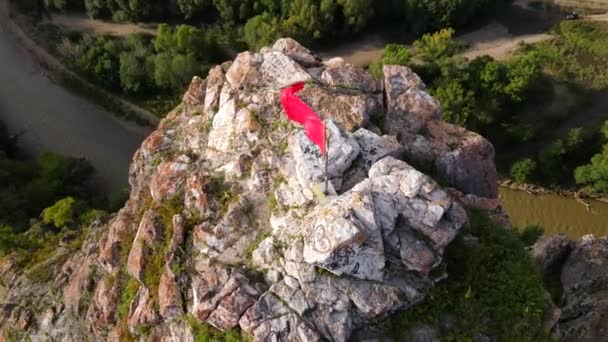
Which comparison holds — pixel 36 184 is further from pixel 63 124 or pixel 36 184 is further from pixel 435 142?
pixel 435 142

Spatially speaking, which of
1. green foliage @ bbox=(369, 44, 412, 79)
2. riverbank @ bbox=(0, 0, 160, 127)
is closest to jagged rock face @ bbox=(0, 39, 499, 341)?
green foliage @ bbox=(369, 44, 412, 79)

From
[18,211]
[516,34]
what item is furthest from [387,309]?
[516,34]

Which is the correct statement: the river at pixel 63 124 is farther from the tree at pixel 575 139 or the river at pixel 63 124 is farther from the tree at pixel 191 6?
the tree at pixel 575 139

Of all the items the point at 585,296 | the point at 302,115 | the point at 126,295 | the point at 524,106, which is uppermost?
the point at 302,115

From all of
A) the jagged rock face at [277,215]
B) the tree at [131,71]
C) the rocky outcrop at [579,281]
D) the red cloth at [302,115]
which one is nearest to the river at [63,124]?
the tree at [131,71]

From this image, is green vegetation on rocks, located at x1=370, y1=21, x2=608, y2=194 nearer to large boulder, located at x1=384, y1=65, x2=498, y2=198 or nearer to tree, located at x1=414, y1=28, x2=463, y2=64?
tree, located at x1=414, y1=28, x2=463, y2=64

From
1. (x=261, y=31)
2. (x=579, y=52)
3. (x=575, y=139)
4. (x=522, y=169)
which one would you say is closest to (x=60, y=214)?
(x=261, y=31)

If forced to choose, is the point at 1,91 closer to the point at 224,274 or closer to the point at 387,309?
the point at 224,274
